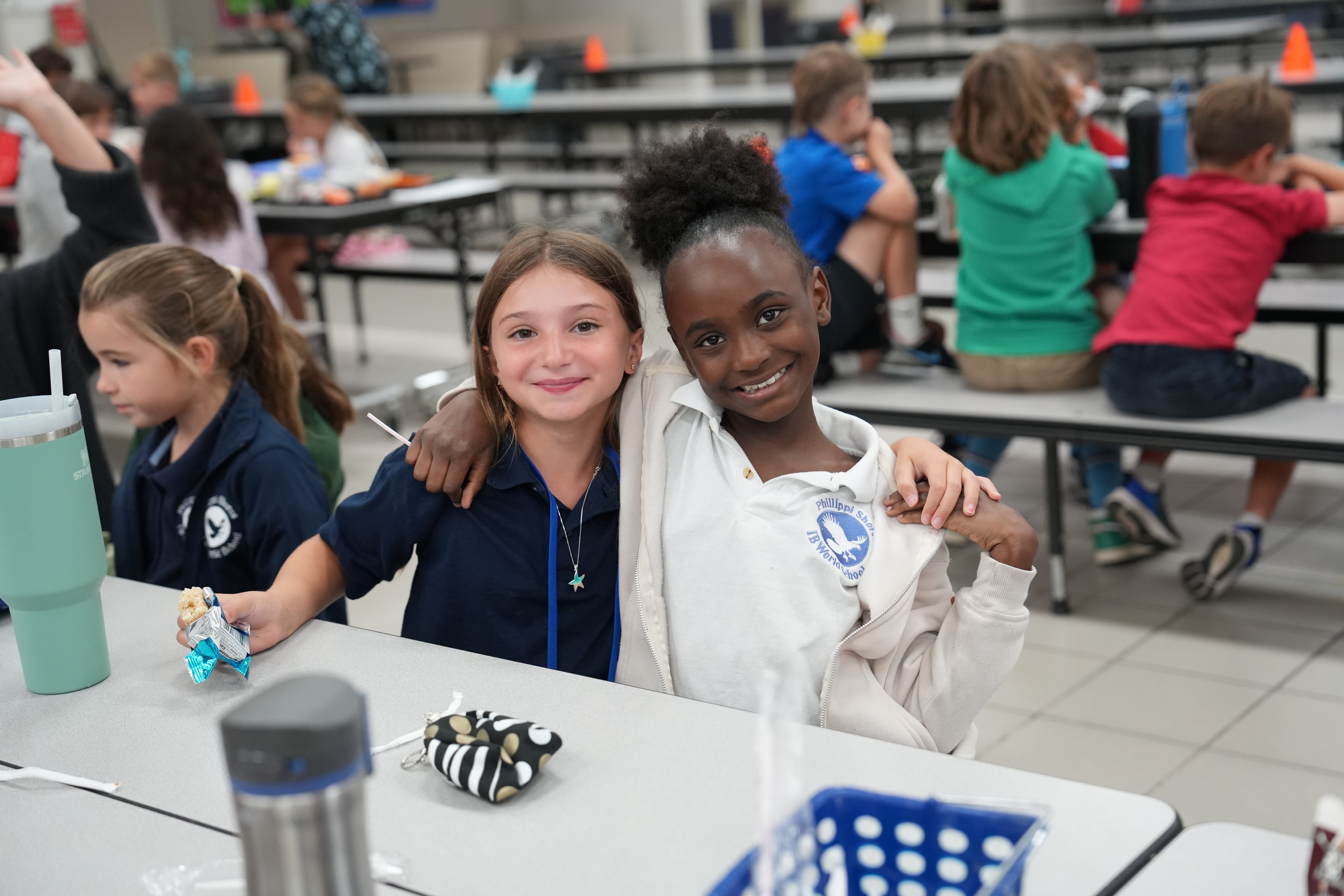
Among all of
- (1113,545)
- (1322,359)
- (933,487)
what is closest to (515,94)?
(1322,359)

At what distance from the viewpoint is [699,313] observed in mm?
1393

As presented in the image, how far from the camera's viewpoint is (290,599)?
1.37 metres

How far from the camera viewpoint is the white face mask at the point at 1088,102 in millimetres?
3598

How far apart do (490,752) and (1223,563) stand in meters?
2.31

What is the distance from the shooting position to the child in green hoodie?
2990mm

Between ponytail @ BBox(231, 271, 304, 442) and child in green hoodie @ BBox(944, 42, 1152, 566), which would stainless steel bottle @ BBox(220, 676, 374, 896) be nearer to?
ponytail @ BBox(231, 271, 304, 442)

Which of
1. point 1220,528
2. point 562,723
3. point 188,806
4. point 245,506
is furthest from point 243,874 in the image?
point 1220,528

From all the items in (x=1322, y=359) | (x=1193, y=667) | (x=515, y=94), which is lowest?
(x=1193, y=667)

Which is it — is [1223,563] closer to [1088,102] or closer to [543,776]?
[1088,102]

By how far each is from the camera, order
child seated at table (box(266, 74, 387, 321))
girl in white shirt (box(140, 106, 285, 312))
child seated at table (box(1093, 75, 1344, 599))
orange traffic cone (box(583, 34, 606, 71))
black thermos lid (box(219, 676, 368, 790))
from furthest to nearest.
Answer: orange traffic cone (box(583, 34, 606, 71)), child seated at table (box(266, 74, 387, 321)), girl in white shirt (box(140, 106, 285, 312)), child seated at table (box(1093, 75, 1344, 599)), black thermos lid (box(219, 676, 368, 790))

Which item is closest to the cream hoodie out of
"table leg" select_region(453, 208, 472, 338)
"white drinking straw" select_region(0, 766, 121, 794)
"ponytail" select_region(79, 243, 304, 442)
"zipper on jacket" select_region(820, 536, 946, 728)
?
"zipper on jacket" select_region(820, 536, 946, 728)

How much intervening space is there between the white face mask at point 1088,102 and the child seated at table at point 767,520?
7.88ft

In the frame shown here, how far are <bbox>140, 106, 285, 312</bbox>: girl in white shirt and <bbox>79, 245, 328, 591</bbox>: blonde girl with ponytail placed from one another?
220 centimetres

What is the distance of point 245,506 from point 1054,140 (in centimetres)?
211
